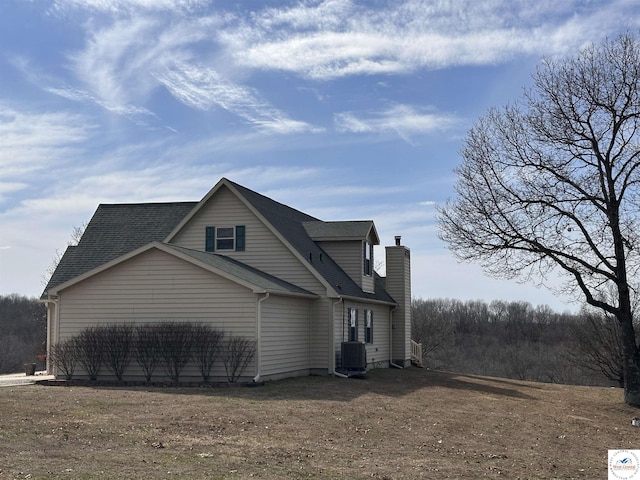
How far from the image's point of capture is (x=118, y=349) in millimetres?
20703

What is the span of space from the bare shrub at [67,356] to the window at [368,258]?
12.1 m

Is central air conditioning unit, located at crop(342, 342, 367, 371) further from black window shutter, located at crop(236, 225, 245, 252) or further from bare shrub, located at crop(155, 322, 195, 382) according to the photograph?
bare shrub, located at crop(155, 322, 195, 382)

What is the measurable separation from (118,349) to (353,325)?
9.37 metres

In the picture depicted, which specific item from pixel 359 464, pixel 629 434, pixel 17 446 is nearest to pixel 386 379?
pixel 629 434

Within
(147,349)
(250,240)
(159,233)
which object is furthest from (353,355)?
(159,233)

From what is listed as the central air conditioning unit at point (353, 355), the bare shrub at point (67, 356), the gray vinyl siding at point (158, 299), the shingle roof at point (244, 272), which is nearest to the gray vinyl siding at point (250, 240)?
the shingle roof at point (244, 272)

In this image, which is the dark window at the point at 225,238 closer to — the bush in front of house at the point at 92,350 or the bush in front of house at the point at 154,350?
the bush in front of house at the point at 154,350

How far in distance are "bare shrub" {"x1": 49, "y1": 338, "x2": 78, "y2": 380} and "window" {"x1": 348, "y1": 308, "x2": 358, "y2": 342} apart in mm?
9774

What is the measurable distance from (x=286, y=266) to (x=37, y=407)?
11315 mm

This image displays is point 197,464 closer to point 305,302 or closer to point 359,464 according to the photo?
point 359,464

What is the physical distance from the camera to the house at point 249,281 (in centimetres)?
2083

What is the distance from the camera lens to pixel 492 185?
23062 mm

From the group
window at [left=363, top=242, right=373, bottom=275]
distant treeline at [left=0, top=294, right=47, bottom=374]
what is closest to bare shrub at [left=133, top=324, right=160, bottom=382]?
window at [left=363, top=242, right=373, bottom=275]

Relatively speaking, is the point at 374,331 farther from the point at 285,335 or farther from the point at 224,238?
the point at 285,335
